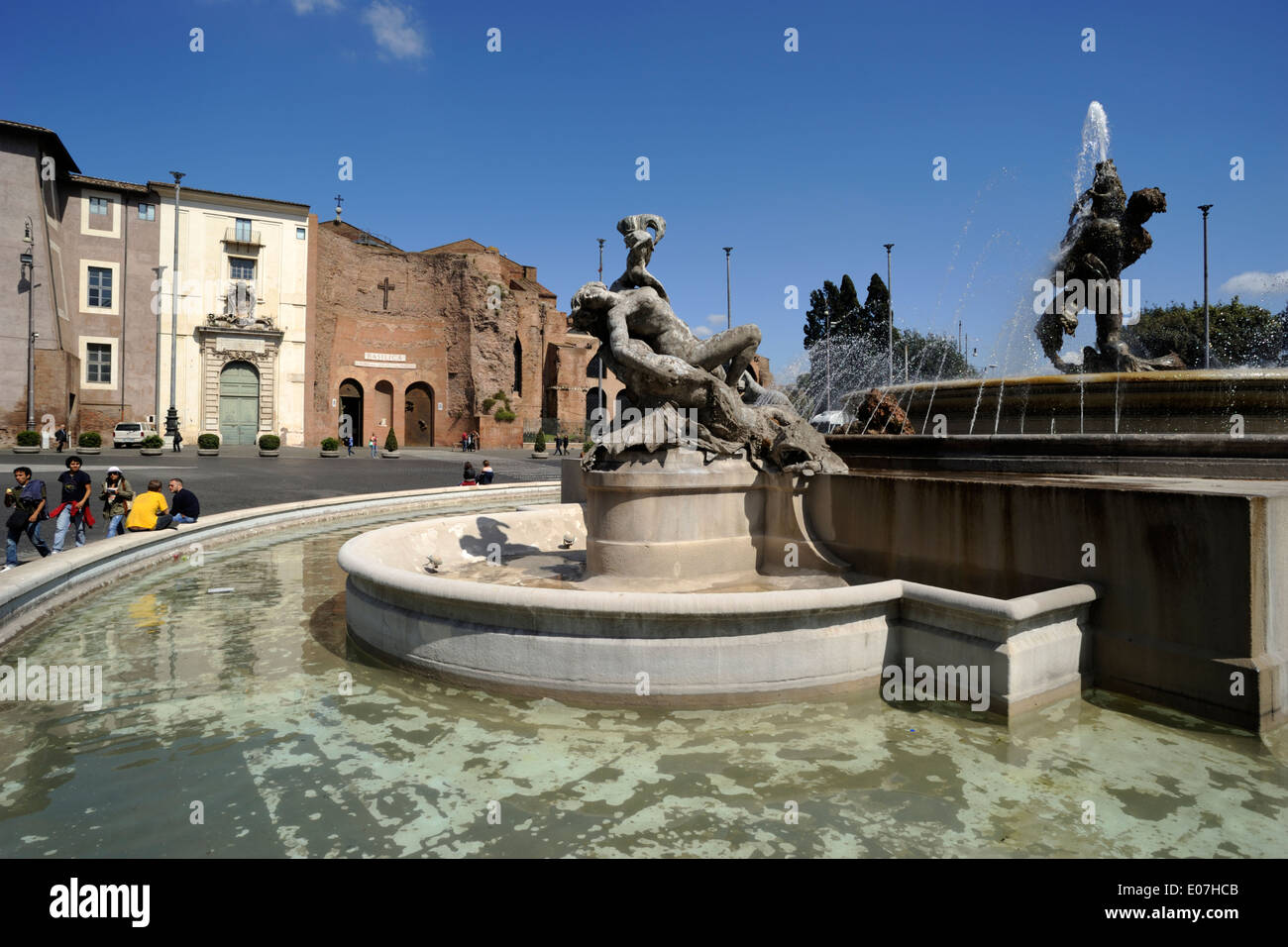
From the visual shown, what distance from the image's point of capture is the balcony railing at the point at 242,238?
40.5 meters

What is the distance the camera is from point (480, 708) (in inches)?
161

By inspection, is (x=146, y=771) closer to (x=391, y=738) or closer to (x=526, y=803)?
(x=391, y=738)

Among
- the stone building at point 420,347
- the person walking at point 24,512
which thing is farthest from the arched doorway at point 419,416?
the person walking at point 24,512

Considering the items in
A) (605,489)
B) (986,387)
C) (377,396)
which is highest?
(377,396)

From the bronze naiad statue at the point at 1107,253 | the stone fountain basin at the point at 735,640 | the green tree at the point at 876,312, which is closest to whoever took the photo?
the stone fountain basin at the point at 735,640

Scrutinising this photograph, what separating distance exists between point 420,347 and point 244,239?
1250cm

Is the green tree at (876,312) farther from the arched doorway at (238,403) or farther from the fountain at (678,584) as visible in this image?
the fountain at (678,584)

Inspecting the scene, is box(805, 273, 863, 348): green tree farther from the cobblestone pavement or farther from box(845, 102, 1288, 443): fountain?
box(845, 102, 1288, 443): fountain

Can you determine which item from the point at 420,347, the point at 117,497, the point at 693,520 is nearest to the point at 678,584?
the point at 693,520

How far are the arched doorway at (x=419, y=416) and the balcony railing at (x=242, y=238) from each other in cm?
1345

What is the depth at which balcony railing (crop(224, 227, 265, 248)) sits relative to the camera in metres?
40.5

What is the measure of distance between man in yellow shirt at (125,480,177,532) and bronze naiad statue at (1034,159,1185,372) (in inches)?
490
